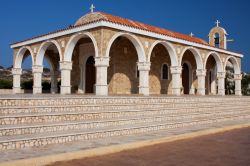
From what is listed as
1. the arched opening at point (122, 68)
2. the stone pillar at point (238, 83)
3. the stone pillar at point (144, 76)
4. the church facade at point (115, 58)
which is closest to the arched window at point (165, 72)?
the church facade at point (115, 58)

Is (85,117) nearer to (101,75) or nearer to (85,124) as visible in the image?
(85,124)

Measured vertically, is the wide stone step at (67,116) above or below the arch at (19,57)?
below

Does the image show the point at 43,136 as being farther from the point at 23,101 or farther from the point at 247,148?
the point at 247,148

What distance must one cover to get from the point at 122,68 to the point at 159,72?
3.57m

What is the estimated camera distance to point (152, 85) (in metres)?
19.2

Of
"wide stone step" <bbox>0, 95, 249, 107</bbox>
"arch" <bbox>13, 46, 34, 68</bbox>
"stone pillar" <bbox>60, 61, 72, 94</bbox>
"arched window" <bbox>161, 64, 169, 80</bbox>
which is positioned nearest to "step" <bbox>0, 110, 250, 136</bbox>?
"wide stone step" <bbox>0, 95, 249, 107</bbox>

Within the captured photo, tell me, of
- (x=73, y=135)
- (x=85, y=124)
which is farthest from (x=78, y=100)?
(x=73, y=135)

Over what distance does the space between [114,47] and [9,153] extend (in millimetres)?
11369

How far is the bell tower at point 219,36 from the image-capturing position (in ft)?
86.9

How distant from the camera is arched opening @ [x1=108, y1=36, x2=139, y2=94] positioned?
16.7 metres

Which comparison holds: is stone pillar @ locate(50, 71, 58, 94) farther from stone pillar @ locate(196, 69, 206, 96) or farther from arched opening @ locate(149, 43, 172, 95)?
stone pillar @ locate(196, 69, 206, 96)

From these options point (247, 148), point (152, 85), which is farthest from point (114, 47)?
point (247, 148)

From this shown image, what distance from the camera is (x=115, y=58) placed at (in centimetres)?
1692

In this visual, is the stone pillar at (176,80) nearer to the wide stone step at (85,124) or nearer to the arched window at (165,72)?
the arched window at (165,72)
